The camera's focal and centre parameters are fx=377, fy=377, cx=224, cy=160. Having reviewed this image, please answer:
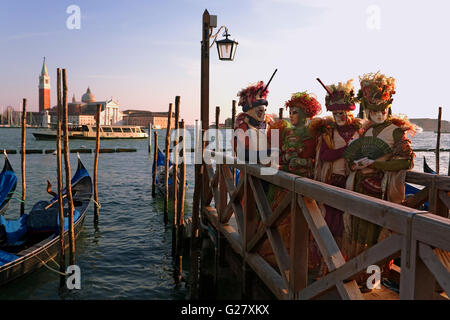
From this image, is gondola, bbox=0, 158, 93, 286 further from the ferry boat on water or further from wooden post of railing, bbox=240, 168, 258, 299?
the ferry boat on water

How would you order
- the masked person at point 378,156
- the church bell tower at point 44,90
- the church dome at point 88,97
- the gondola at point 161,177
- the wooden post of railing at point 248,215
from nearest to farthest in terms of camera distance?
1. the masked person at point 378,156
2. the wooden post of railing at point 248,215
3. the gondola at point 161,177
4. the church bell tower at point 44,90
5. the church dome at point 88,97

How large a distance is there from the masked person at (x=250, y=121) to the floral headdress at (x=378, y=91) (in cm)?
119

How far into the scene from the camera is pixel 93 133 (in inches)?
2160

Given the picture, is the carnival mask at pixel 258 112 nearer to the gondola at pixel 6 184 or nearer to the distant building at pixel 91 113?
the gondola at pixel 6 184

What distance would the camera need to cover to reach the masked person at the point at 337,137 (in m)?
3.02

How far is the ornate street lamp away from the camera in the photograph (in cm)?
452

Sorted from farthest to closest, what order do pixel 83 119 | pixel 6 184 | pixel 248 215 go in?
1. pixel 83 119
2. pixel 6 184
3. pixel 248 215

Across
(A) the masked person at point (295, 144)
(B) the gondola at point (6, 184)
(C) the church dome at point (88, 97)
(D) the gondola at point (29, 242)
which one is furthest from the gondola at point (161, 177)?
(C) the church dome at point (88, 97)

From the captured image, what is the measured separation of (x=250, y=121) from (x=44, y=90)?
13233 cm

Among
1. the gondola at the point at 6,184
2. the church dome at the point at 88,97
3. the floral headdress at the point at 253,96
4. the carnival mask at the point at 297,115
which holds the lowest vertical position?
the gondola at the point at 6,184

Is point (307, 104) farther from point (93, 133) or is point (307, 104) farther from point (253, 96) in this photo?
point (93, 133)

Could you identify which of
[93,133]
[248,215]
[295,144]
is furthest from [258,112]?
[93,133]

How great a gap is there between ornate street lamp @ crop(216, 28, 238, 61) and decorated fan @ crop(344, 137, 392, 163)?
2.29 m

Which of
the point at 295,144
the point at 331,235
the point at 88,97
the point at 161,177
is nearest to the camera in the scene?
the point at 331,235
